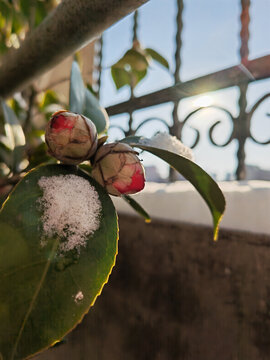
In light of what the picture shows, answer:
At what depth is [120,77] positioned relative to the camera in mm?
752

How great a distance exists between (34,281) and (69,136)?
96mm

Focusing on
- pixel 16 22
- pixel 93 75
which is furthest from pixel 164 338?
pixel 93 75

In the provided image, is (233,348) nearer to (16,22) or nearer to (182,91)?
(182,91)

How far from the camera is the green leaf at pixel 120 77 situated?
0.75m

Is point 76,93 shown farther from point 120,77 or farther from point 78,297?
point 120,77

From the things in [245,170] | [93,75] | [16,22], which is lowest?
[245,170]

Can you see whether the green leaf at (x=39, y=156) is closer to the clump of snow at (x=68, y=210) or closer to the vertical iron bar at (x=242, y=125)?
the clump of snow at (x=68, y=210)

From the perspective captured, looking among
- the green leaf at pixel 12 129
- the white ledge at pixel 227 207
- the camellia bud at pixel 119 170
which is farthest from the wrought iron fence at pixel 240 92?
the camellia bud at pixel 119 170

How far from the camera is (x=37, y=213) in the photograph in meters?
0.17

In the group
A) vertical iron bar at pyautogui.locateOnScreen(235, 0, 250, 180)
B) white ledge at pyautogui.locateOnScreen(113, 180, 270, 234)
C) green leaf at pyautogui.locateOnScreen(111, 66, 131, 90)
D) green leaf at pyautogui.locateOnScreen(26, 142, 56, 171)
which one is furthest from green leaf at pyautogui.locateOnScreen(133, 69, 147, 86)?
green leaf at pyautogui.locateOnScreen(26, 142, 56, 171)

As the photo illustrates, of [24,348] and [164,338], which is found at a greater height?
[24,348]

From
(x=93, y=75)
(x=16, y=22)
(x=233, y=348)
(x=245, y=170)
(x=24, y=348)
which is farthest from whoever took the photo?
(x=93, y=75)

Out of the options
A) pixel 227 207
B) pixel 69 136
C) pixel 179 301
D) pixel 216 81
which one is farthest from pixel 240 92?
pixel 69 136

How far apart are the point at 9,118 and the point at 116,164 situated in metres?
0.30
